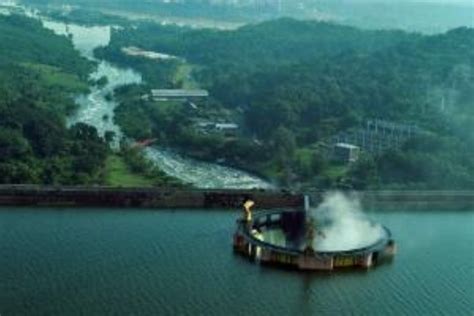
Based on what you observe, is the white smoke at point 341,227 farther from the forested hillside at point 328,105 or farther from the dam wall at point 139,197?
the forested hillside at point 328,105

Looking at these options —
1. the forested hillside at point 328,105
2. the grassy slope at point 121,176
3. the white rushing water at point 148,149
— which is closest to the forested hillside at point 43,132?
the grassy slope at point 121,176

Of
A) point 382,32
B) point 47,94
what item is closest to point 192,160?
point 47,94

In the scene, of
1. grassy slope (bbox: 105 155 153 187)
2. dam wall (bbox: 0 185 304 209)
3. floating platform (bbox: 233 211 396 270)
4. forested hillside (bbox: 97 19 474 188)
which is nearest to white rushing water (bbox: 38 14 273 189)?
forested hillside (bbox: 97 19 474 188)

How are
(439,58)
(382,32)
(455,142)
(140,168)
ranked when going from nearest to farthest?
(140,168) → (455,142) → (439,58) → (382,32)

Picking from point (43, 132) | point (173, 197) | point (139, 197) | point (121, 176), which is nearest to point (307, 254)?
point (173, 197)

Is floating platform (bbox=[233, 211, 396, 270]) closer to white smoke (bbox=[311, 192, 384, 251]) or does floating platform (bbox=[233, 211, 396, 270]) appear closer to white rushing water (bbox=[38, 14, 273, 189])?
white smoke (bbox=[311, 192, 384, 251])

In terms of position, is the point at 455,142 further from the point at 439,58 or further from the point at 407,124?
the point at 439,58

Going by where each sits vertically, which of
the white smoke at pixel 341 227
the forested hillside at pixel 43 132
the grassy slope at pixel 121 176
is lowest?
the grassy slope at pixel 121 176
